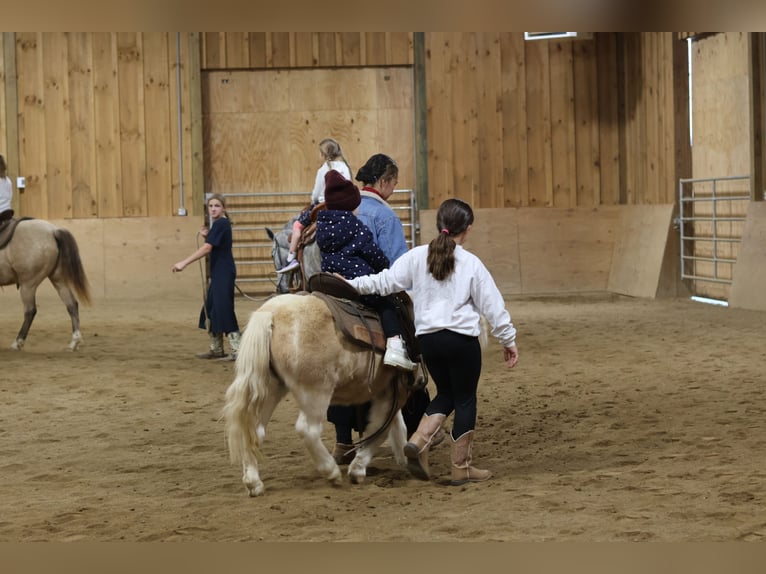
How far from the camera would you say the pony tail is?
464 cm

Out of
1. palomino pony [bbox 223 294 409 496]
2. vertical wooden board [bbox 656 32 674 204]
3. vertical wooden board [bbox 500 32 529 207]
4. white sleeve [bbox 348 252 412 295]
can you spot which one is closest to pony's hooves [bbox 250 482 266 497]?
palomino pony [bbox 223 294 409 496]

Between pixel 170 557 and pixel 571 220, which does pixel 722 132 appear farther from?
pixel 170 557

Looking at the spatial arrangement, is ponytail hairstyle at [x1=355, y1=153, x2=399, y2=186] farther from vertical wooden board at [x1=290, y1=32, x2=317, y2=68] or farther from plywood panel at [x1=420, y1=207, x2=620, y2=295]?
vertical wooden board at [x1=290, y1=32, x2=317, y2=68]

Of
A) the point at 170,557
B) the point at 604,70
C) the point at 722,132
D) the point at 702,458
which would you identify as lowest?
the point at 702,458

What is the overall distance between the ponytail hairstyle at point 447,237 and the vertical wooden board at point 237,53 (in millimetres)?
11540

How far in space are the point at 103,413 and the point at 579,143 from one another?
10797 mm

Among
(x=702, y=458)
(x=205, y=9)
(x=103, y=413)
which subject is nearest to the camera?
(x=205, y=9)

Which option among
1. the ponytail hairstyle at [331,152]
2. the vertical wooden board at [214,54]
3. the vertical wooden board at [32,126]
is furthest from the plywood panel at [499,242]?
the ponytail hairstyle at [331,152]

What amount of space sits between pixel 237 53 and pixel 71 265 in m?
6.46

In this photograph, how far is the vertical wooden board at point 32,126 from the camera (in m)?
15.5

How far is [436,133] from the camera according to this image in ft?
52.2

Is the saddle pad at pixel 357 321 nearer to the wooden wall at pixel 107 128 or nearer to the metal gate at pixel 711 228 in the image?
the metal gate at pixel 711 228

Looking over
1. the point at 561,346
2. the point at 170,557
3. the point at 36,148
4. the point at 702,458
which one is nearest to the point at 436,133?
the point at 36,148

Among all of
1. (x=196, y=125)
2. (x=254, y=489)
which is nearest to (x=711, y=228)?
(x=196, y=125)
